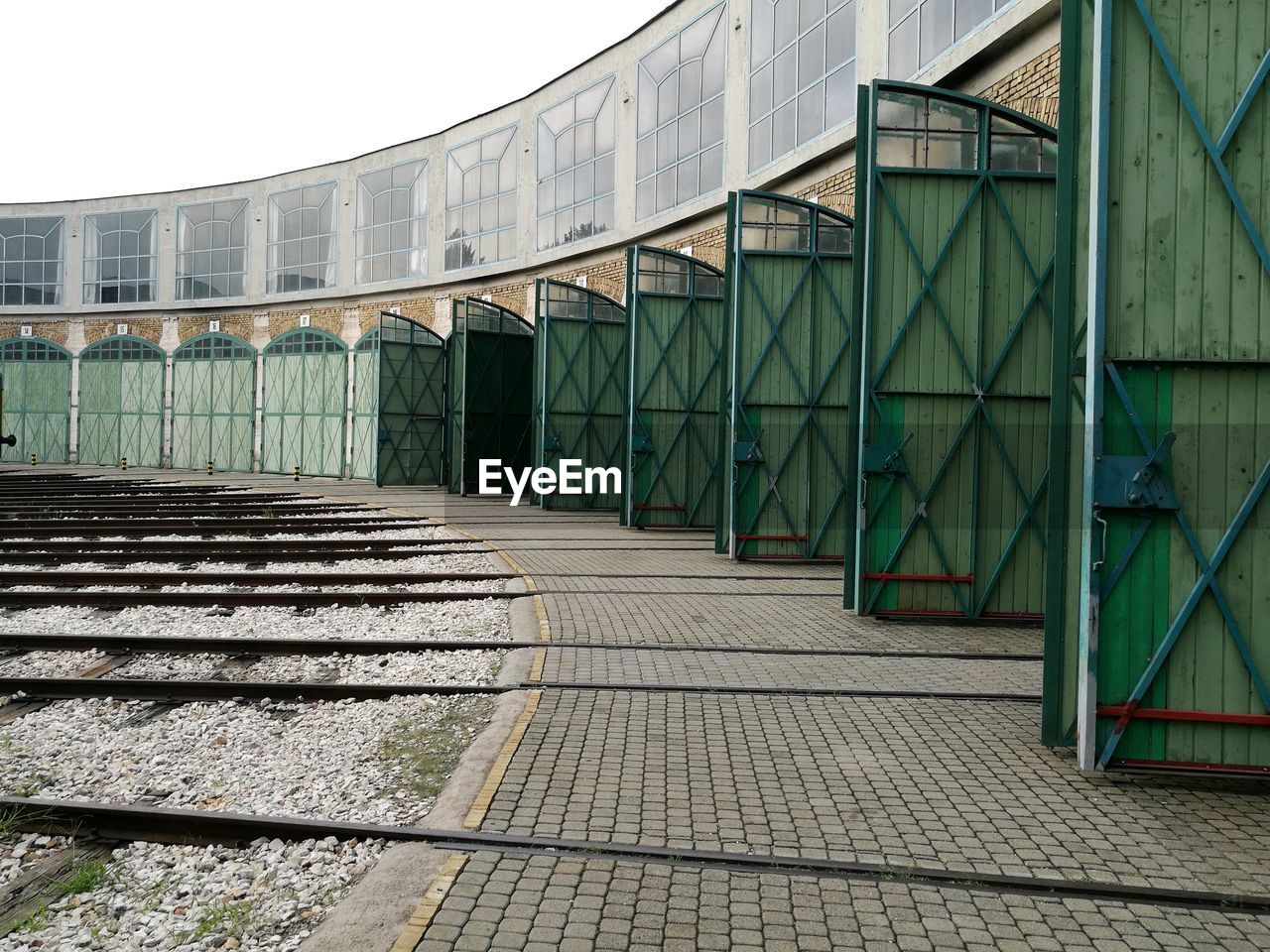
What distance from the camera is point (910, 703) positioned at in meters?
6.54

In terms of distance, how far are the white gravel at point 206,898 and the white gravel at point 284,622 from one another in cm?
419

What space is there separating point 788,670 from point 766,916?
12.8ft

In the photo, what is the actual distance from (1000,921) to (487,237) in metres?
30.9

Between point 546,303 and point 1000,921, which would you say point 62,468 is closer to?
point 546,303

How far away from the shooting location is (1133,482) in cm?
511

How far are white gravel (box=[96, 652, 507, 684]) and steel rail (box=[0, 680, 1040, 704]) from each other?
249 mm

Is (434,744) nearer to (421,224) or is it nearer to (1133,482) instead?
(1133,482)

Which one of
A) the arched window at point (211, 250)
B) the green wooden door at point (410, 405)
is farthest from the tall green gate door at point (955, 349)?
the arched window at point (211, 250)

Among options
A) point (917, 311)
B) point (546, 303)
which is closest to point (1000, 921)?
point (917, 311)

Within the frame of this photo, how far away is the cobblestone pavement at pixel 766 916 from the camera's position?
130 inches

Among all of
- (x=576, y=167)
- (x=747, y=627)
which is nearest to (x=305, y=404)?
(x=576, y=167)

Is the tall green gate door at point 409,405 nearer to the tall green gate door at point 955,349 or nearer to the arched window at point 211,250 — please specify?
the arched window at point 211,250

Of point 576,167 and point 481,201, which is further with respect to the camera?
point 481,201

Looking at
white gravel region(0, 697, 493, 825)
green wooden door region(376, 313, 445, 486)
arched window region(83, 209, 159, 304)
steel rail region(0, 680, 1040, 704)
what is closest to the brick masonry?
steel rail region(0, 680, 1040, 704)
